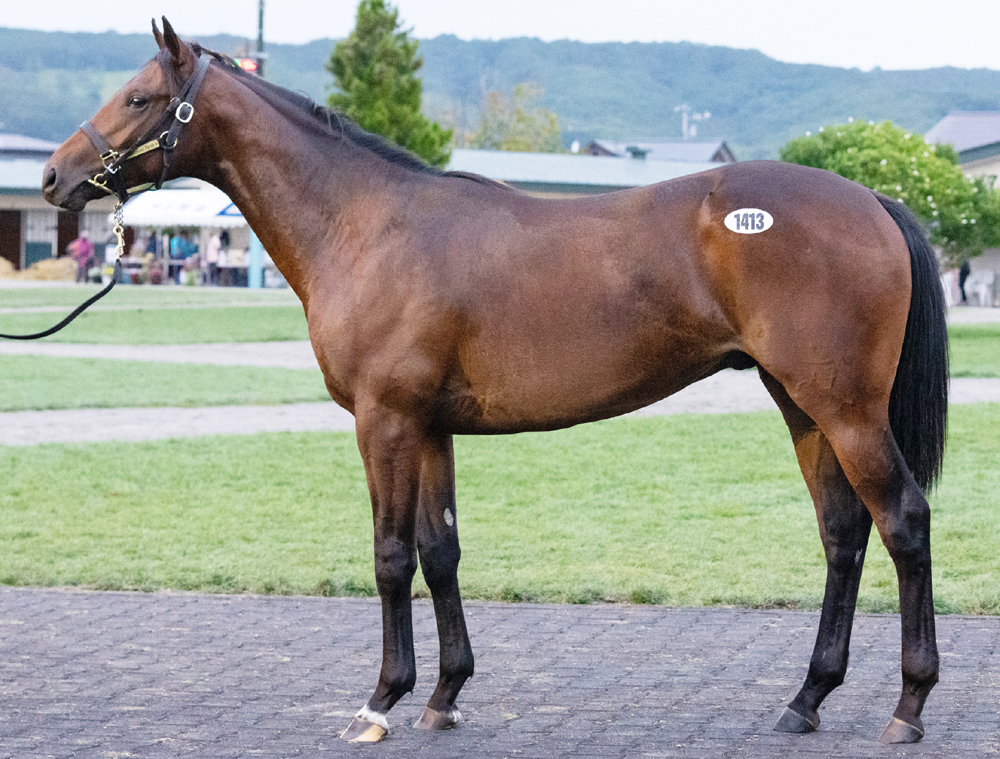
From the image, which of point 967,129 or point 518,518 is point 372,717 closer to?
point 518,518

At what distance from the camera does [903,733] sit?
438 cm

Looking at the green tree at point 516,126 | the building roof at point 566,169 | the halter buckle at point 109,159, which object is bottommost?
the halter buckle at point 109,159

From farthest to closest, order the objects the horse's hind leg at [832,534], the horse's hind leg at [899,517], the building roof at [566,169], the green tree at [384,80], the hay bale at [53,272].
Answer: the building roof at [566,169] → the hay bale at [53,272] → the green tree at [384,80] → the horse's hind leg at [832,534] → the horse's hind leg at [899,517]

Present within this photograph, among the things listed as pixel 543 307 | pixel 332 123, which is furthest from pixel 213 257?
pixel 543 307

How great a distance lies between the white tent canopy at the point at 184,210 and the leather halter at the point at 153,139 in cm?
3549

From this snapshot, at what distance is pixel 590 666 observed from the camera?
5.41m

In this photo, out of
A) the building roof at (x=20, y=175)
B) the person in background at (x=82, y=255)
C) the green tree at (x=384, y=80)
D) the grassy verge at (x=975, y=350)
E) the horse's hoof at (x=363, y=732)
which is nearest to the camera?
the horse's hoof at (x=363, y=732)

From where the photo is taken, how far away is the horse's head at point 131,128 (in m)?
4.71

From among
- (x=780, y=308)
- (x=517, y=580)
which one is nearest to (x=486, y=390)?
(x=780, y=308)

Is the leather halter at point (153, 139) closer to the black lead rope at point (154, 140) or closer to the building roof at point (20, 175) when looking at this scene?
the black lead rope at point (154, 140)

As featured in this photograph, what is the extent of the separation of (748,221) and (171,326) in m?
21.9

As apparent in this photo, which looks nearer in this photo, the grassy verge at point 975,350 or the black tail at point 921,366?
the black tail at point 921,366

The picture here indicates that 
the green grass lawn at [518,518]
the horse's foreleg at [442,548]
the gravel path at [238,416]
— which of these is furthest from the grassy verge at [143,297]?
the horse's foreleg at [442,548]

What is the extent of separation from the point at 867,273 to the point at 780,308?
0.33 meters
